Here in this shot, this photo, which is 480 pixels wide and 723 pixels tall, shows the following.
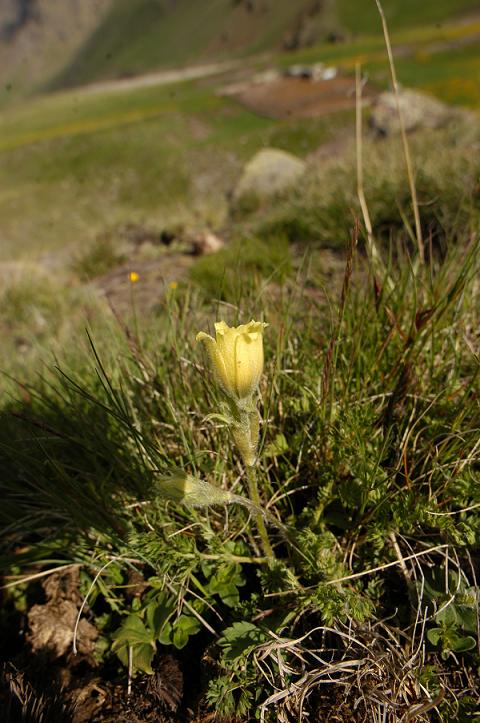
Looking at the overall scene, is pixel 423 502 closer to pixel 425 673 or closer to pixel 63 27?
pixel 425 673

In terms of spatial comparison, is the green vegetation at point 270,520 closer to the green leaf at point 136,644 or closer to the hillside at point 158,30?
the green leaf at point 136,644

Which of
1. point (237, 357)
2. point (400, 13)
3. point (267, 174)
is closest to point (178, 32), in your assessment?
point (400, 13)

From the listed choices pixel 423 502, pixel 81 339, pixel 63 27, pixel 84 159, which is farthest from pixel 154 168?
pixel 63 27

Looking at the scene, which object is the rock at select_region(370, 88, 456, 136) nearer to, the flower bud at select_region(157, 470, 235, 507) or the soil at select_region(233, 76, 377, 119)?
the soil at select_region(233, 76, 377, 119)

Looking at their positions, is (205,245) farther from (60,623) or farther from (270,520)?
(270,520)

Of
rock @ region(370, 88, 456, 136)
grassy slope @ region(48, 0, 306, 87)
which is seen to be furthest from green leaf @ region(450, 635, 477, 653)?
grassy slope @ region(48, 0, 306, 87)

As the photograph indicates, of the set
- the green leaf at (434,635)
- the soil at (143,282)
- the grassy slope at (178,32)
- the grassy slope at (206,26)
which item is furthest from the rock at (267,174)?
the grassy slope at (178,32)
